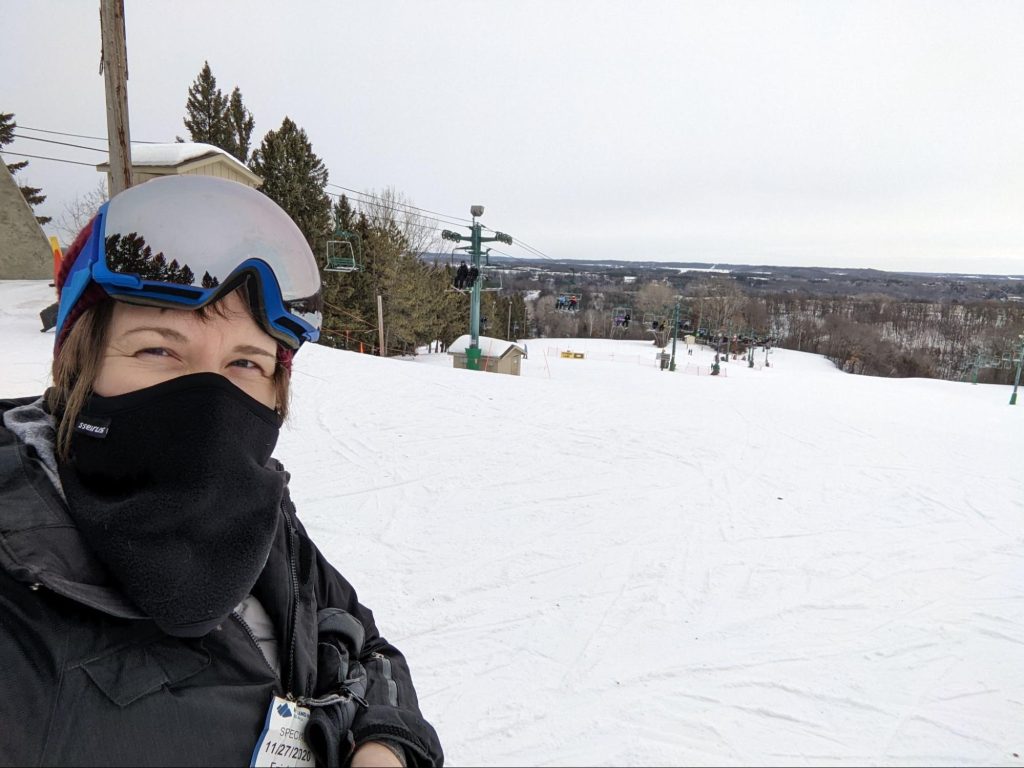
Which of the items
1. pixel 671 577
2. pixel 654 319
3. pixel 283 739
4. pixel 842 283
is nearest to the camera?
pixel 283 739

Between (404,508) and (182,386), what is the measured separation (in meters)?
4.91

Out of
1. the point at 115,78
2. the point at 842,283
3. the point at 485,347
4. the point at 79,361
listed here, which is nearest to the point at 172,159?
the point at 115,78

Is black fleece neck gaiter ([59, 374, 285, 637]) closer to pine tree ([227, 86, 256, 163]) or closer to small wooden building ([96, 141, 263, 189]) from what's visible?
small wooden building ([96, 141, 263, 189])

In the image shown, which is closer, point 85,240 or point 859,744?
point 85,240

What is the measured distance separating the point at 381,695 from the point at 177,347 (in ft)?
3.59

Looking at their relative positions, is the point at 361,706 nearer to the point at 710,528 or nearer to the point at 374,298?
the point at 710,528

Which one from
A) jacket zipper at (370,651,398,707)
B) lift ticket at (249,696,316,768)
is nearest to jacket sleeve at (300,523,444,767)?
jacket zipper at (370,651,398,707)

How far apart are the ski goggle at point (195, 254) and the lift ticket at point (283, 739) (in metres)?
0.90

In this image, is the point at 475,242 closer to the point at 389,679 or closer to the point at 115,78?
the point at 115,78

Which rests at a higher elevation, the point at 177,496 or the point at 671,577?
the point at 177,496

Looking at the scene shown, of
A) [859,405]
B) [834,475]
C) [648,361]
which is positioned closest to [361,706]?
[834,475]

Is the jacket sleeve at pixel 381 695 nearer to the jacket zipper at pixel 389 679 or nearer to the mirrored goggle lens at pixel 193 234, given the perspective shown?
the jacket zipper at pixel 389 679

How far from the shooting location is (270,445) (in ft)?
4.36

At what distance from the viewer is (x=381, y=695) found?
1468 millimetres
